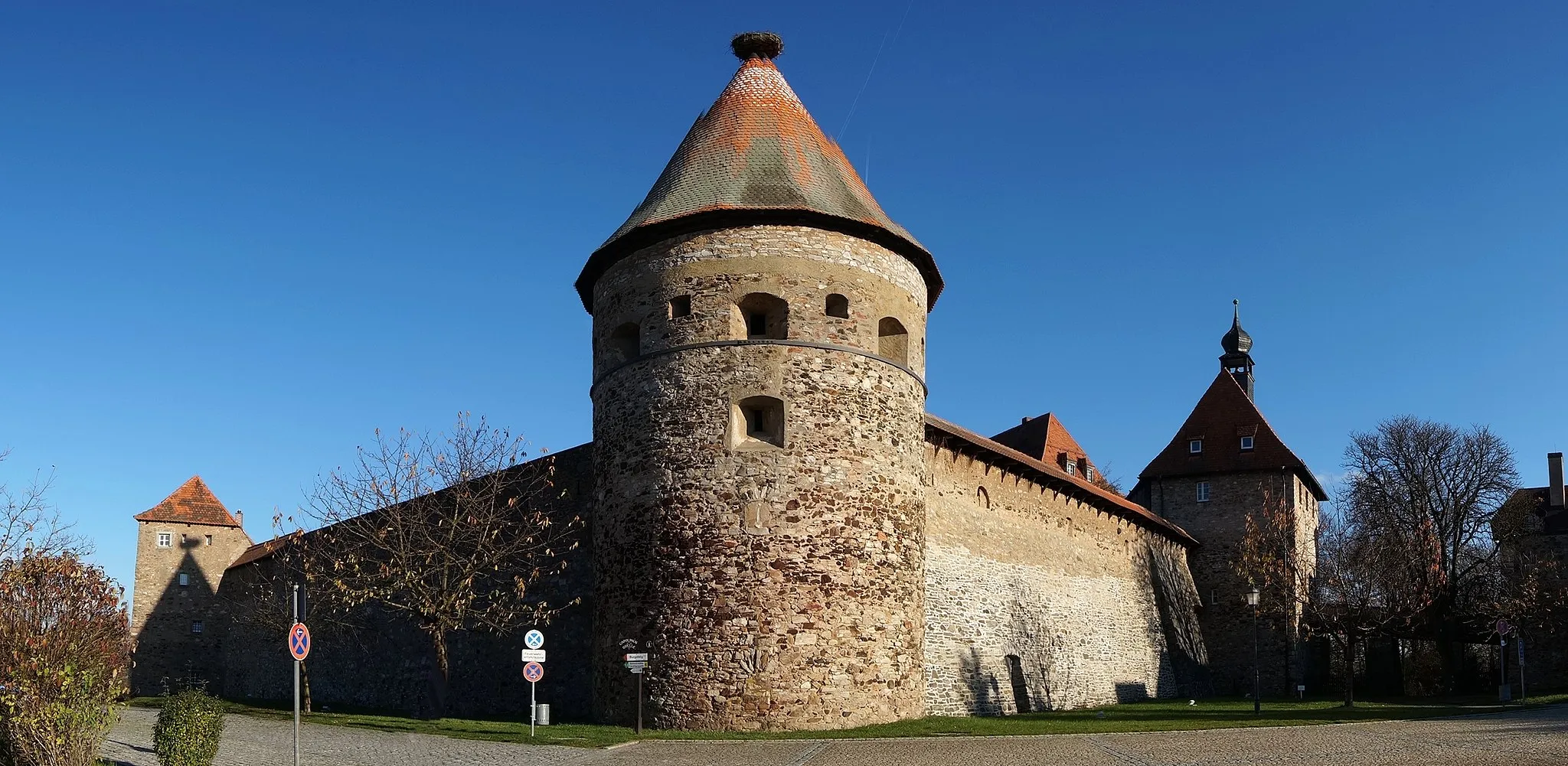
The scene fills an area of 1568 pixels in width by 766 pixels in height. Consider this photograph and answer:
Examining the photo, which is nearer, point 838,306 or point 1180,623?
point 838,306

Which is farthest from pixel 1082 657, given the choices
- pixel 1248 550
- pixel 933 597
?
pixel 933 597

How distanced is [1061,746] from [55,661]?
12350 mm

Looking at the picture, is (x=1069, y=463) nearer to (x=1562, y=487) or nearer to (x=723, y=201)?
(x=1562, y=487)

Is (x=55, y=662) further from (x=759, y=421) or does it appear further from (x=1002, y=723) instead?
(x=1002, y=723)

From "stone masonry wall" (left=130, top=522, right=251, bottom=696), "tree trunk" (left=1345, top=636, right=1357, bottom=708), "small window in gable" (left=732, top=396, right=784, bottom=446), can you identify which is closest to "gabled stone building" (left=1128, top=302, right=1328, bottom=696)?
"tree trunk" (left=1345, top=636, right=1357, bottom=708)

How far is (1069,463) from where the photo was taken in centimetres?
4194

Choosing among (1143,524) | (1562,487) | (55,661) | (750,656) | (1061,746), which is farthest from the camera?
(1562,487)

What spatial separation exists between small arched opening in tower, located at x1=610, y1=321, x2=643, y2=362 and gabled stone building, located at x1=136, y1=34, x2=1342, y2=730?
3 centimetres

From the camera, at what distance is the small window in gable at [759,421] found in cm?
1998

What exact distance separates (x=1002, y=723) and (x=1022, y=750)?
420 cm

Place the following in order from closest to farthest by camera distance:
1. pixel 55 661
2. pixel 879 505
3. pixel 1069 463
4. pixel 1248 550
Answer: pixel 55 661, pixel 879 505, pixel 1248 550, pixel 1069 463

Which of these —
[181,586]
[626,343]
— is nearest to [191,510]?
[181,586]

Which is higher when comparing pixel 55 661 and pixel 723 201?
pixel 723 201

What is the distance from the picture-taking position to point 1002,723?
2050 centimetres
